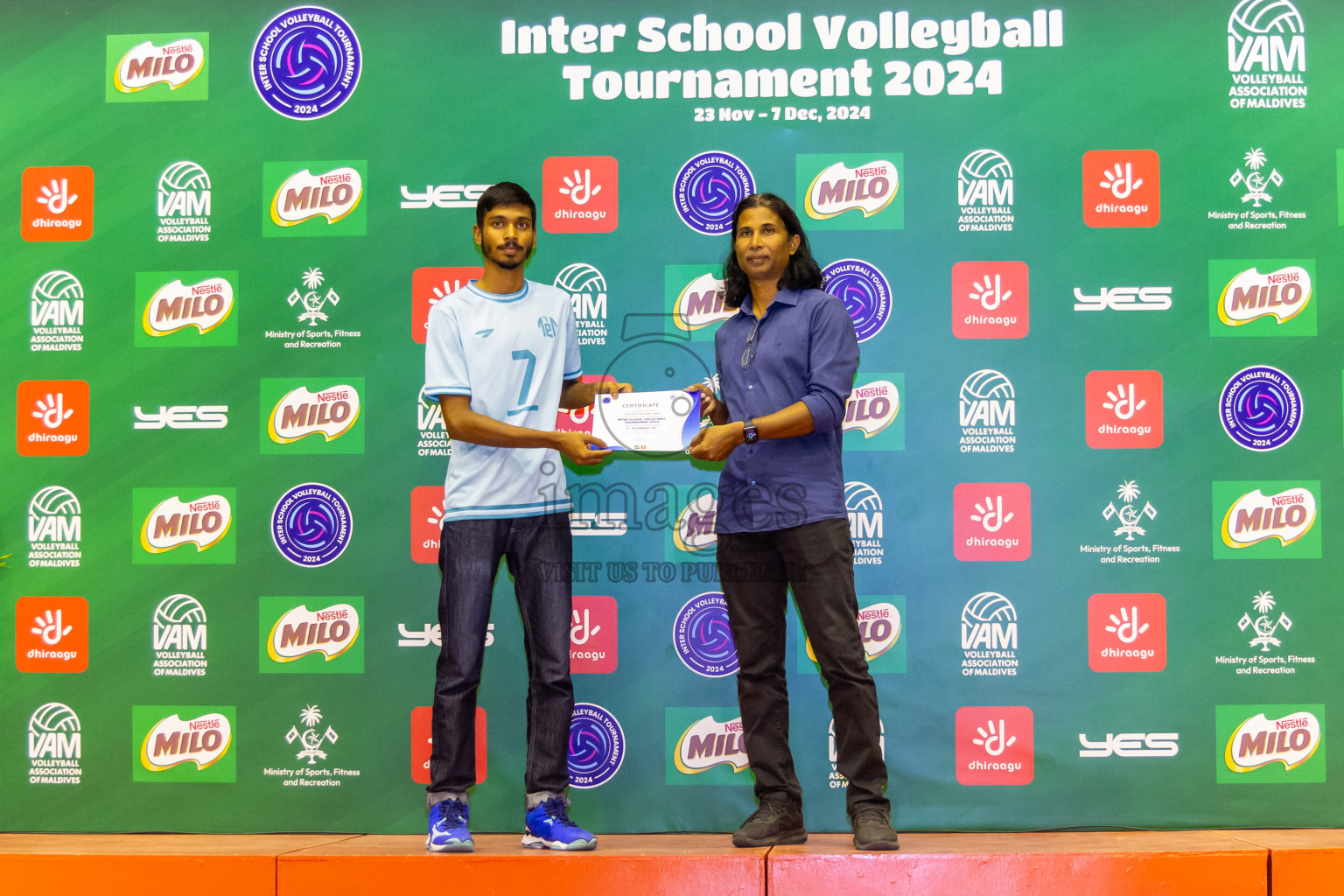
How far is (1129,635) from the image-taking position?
10.3 ft

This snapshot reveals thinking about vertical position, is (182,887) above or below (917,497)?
below

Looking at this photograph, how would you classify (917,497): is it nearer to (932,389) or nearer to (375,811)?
(932,389)

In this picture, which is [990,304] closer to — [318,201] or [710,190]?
[710,190]

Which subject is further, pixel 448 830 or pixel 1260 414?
pixel 1260 414

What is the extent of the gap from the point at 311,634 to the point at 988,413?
246cm

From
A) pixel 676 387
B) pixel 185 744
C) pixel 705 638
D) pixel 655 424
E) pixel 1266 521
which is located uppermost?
pixel 676 387

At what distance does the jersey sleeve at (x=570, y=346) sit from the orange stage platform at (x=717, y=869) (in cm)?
142

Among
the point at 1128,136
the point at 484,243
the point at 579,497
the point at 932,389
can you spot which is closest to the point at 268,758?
the point at 579,497

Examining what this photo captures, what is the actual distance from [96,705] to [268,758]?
648 mm

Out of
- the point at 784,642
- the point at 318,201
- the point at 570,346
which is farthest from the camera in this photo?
the point at 318,201

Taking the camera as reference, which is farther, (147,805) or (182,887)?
(147,805)

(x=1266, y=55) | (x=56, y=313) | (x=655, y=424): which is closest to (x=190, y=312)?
(x=56, y=313)

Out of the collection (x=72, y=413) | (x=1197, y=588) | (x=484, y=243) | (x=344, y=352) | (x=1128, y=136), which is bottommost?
(x=1197, y=588)

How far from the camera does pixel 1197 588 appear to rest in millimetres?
3156
